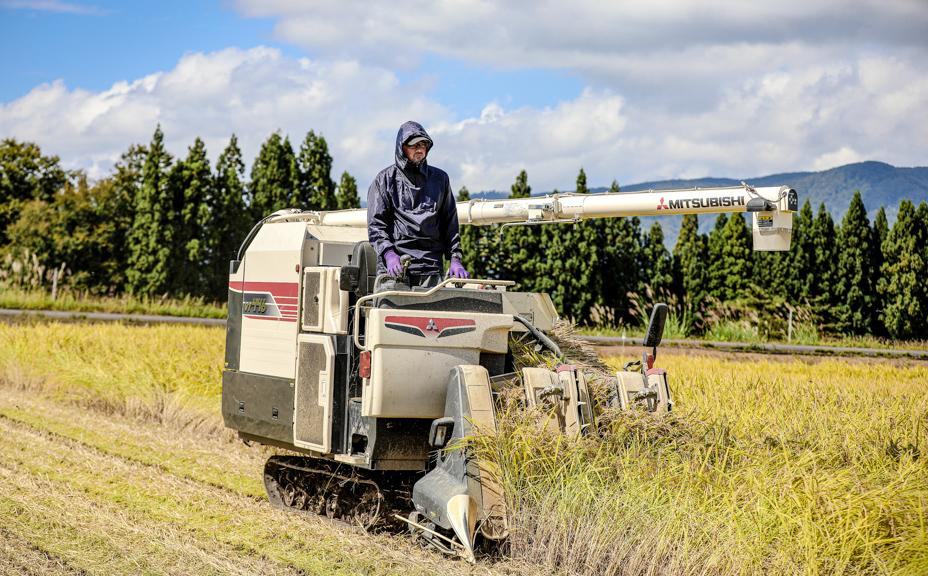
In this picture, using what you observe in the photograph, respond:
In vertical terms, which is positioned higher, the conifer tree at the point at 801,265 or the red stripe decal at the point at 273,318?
the conifer tree at the point at 801,265

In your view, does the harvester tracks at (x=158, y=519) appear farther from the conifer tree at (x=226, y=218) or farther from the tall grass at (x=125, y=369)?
the conifer tree at (x=226, y=218)

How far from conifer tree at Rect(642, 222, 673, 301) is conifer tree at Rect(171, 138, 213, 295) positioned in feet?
47.8

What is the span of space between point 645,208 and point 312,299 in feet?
12.9

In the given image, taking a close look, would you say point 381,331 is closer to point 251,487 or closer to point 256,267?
point 256,267

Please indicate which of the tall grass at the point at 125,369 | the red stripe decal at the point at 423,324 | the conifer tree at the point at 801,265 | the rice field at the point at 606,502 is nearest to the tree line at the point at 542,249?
the conifer tree at the point at 801,265

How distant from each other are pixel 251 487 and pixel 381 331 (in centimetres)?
288

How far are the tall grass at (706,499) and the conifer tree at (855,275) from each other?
67.6 feet

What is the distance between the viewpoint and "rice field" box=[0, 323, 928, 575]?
17.4ft

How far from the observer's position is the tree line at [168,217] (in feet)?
107

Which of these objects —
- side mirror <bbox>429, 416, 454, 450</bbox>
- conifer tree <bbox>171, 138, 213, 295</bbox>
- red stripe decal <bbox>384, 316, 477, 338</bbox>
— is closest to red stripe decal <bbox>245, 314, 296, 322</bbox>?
red stripe decal <bbox>384, 316, 477, 338</bbox>

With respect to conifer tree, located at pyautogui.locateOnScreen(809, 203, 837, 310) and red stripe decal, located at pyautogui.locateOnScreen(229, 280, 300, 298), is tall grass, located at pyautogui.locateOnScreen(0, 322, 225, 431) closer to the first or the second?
red stripe decal, located at pyautogui.locateOnScreen(229, 280, 300, 298)

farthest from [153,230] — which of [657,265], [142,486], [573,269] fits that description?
[142,486]

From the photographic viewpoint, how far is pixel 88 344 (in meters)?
15.2

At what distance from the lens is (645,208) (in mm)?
9672
